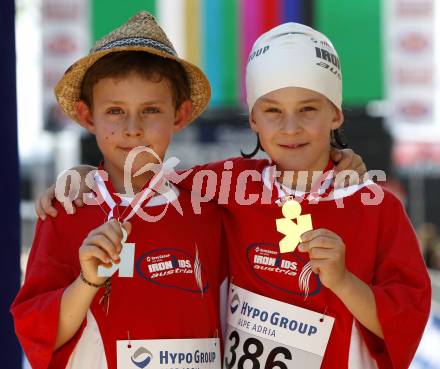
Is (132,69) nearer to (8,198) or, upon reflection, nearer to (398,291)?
(8,198)

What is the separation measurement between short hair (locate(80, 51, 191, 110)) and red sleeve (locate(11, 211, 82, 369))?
1.63 feet

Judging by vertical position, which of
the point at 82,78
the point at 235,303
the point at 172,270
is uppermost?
the point at 82,78

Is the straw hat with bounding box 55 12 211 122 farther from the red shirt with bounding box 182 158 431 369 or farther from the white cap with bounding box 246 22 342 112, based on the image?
the red shirt with bounding box 182 158 431 369

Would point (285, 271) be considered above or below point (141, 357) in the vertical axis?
above

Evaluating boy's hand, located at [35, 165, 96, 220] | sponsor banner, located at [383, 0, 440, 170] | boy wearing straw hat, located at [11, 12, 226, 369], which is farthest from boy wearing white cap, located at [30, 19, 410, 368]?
sponsor banner, located at [383, 0, 440, 170]

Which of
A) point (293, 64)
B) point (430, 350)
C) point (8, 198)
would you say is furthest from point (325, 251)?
point (430, 350)

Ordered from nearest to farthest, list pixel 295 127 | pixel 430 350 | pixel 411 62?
1. pixel 295 127
2. pixel 430 350
3. pixel 411 62

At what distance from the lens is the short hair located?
302 cm

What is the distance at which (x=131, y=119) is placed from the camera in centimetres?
295

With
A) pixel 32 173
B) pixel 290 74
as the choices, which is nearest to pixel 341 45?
pixel 32 173

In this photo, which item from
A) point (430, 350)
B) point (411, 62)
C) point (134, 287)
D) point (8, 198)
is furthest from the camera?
point (411, 62)

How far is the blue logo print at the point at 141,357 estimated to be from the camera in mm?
2811

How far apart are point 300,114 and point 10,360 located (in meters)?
1.41

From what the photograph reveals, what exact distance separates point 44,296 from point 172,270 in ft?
1.37
